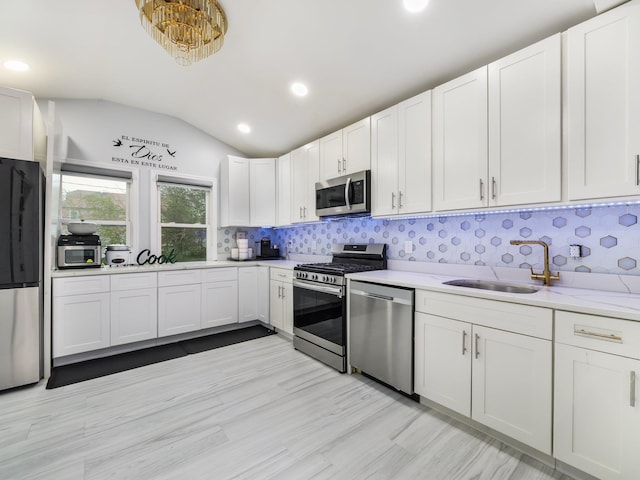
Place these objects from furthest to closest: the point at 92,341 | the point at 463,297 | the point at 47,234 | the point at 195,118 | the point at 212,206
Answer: the point at 212,206, the point at 195,118, the point at 92,341, the point at 47,234, the point at 463,297

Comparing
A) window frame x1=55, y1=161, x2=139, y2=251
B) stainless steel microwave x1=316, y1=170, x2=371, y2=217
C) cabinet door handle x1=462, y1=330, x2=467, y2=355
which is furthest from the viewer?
window frame x1=55, y1=161, x2=139, y2=251

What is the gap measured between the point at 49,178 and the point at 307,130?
8.65 feet

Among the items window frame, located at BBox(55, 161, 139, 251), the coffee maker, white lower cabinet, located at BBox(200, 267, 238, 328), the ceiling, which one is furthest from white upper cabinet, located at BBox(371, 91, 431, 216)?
window frame, located at BBox(55, 161, 139, 251)

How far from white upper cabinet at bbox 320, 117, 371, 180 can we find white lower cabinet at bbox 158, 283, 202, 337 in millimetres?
2124

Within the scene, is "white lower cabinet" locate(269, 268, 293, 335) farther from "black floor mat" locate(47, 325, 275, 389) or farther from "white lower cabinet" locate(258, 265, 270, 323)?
"black floor mat" locate(47, 325, 275, 389)

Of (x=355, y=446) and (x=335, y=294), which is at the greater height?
(x=335, y=294)

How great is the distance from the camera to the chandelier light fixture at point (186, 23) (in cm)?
198

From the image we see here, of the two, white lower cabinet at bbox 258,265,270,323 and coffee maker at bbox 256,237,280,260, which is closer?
white lower cabinet at bbox 258,265,270,323

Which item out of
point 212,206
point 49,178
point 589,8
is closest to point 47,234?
point 49,178

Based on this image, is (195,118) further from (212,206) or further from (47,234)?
(47,234)

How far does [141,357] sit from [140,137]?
106 inches

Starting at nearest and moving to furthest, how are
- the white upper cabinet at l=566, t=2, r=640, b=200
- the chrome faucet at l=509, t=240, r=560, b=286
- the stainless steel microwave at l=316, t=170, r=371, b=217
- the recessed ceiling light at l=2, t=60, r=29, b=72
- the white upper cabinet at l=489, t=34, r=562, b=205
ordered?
the white upper cabinet at l=566, t=2, r=640, b=200 < the white upper cabinet at l=489, t=34, r=562, b=205 < the chrome faucet at l=509, t=240, r=560, b=286 < the recessed ceiling light at l=2, t=60, r=29, b=72 < the stainless steel microwave at l=316, t=170, r=371, b=217

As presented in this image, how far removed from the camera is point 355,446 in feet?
5.64

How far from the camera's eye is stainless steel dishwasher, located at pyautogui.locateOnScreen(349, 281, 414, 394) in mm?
2143
